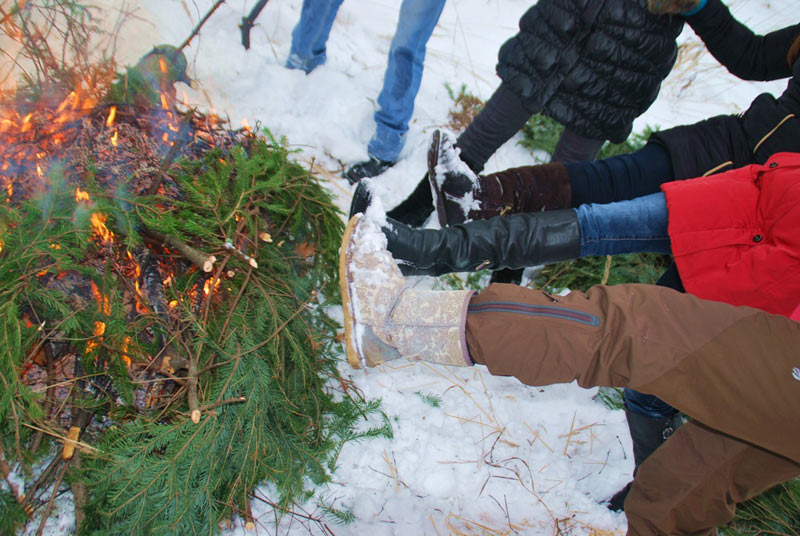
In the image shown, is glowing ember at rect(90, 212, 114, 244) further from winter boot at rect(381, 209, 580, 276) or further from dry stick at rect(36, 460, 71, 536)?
winter boot at rect(381, 209, 580, 276)

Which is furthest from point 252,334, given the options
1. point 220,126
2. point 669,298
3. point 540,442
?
point 540,442

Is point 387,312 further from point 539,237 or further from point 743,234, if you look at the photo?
point 743,234

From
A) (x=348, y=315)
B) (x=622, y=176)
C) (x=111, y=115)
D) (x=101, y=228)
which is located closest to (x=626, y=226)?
(x=622, y=176)

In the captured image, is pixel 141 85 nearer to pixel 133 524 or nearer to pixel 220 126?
pixel 220 126

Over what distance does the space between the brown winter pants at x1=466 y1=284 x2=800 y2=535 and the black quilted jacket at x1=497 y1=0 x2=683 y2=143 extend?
1.14 metres

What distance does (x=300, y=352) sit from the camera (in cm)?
172

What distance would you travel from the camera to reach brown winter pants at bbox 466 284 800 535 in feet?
4.10

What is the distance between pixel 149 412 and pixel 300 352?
22.0 inches

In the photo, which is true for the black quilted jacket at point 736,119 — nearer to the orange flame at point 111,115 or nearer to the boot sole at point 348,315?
the boot sole at point 348,315

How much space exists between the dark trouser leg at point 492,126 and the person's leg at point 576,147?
38 centimetres

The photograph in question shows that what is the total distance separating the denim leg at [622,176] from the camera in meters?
2.04

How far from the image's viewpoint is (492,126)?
7.53ft

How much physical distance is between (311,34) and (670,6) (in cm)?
208

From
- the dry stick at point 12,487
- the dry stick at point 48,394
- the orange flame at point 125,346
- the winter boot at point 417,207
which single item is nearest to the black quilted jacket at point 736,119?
the winter boot at point 417,207
